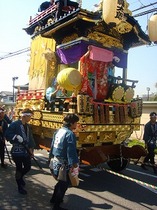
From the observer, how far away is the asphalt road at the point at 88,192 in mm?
4547

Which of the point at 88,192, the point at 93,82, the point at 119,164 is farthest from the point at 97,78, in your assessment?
the point at 88,192

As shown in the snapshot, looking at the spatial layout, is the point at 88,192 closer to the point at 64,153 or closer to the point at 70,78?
the point at 64,153

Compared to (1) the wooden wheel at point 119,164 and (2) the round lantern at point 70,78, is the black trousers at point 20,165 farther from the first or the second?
(1) the wooden wheel at point 119,164

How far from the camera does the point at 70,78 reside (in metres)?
5.73

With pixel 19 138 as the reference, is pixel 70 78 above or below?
above

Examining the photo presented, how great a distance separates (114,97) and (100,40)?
1649 millimetres

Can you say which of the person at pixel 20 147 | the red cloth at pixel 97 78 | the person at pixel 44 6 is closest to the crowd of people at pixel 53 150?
the person at pixel 20 147

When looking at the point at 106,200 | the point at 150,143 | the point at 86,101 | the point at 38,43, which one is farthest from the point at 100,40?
the point at 106,200

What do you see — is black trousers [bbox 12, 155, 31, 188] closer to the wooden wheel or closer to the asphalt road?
the asphalt road

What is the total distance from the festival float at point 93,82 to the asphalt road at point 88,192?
24.7 inches

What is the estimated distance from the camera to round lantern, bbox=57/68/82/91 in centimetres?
571

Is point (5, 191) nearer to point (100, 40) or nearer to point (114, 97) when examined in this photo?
point (114, 97)

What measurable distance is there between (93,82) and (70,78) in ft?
4.70

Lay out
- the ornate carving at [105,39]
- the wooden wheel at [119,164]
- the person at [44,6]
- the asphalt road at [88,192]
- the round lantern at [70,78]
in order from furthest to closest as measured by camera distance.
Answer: the person at [44,6] → the wooden wheel at [119,164] → the ornate carving at [105,39] → the round lantern at [70,78] → the asphalt road at [88,192]
